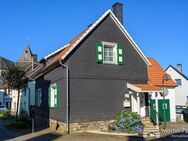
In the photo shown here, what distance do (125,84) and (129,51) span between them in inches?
106

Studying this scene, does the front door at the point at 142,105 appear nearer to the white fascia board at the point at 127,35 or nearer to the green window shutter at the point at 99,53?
the white fascia board at the point at 127,35

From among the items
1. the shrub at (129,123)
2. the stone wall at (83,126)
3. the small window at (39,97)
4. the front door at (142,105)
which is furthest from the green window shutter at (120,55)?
the small window at (39,97)

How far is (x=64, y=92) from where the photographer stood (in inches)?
621

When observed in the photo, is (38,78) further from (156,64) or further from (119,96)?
(156,64)

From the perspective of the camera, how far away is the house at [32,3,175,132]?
620 inches

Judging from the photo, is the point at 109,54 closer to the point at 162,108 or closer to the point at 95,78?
the point at 95,78

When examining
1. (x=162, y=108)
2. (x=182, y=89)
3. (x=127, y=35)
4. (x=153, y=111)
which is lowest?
(x=153, y=111)

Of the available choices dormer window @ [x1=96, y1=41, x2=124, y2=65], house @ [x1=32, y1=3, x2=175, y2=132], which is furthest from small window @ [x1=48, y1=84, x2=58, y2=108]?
dormer window @ [x1=96, y1=41, x2=124, y2=65]

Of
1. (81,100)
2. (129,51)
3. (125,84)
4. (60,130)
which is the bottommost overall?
(60,130)

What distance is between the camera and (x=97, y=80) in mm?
16781

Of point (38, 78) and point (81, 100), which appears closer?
point (81, 100)

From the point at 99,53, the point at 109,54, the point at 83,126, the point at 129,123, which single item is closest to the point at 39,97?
the point at 83,126

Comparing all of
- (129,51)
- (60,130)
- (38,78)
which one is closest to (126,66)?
(129,51)

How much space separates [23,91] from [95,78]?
1394 centimetres
